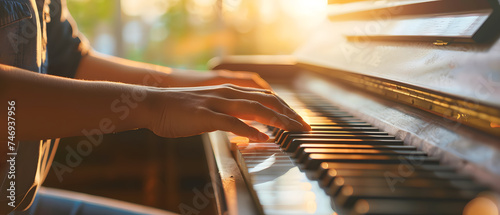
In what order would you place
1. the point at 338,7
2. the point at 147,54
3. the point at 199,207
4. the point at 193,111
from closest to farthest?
the point at 193,111 → the point at 338,7 → the point at 199,207 → the point at 147,54

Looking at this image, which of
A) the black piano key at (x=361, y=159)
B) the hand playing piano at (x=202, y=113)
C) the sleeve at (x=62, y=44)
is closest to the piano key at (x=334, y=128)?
the hand playing piano at (x=202, y=113)

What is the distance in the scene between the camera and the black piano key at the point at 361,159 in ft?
2.19

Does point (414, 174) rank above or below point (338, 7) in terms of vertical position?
below

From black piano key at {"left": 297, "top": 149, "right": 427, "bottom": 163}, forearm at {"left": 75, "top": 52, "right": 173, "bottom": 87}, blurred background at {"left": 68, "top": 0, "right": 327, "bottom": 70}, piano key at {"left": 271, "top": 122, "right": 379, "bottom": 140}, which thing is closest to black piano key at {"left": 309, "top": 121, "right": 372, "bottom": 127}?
piano key at {"left": 271, "top": 122, "right": 379, "bottom": 140}

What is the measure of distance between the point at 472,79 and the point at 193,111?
0.47 meters

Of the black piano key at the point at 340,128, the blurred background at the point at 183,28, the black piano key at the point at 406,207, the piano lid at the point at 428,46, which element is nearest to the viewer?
the black piano key at the point at 406,207

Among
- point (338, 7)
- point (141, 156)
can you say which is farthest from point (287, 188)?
point (141, 156)

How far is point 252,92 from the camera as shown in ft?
2.91

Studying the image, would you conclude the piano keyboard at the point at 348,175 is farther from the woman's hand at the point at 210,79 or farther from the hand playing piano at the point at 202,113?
the woman's hand at the point at 210,79

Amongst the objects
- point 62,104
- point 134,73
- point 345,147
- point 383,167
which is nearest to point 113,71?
point 134,73

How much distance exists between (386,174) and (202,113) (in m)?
0.34

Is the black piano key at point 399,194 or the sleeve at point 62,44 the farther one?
the sleeve at point 62,44

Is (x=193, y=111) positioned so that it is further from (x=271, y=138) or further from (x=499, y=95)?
(x=499, y=95)

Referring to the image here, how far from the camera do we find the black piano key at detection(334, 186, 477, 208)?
0.52m
